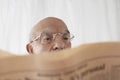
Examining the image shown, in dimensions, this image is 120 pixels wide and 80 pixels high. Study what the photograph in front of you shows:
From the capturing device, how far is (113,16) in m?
1.76

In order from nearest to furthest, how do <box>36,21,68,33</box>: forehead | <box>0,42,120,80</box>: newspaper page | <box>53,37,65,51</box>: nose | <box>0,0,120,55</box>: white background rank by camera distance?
<box>0,42,120,80</box>: newspaper page, <box>53,37,65,51</box>: nose, <box>36,21,68,33</box>: forehead, <box>0,0,120,55</box>: white background

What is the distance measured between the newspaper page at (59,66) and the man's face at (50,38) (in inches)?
24.3

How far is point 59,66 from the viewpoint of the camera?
560mm

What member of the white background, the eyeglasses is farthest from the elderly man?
the white background

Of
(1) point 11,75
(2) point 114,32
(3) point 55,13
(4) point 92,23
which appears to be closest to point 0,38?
(3) point 55,13

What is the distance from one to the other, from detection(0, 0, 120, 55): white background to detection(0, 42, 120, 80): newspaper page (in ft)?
3.50

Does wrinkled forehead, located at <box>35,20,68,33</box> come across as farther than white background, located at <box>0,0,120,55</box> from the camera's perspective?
No

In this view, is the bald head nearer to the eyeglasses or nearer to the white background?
the eyeglasses

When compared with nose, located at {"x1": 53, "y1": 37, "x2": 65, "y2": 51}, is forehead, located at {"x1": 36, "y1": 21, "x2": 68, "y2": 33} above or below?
above

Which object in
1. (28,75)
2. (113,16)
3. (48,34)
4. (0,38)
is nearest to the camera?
(28,75)

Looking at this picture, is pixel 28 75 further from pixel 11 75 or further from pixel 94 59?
pixel 94 59

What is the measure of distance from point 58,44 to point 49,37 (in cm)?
8

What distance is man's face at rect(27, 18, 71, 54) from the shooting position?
124 centimetres

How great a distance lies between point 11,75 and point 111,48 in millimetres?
209
